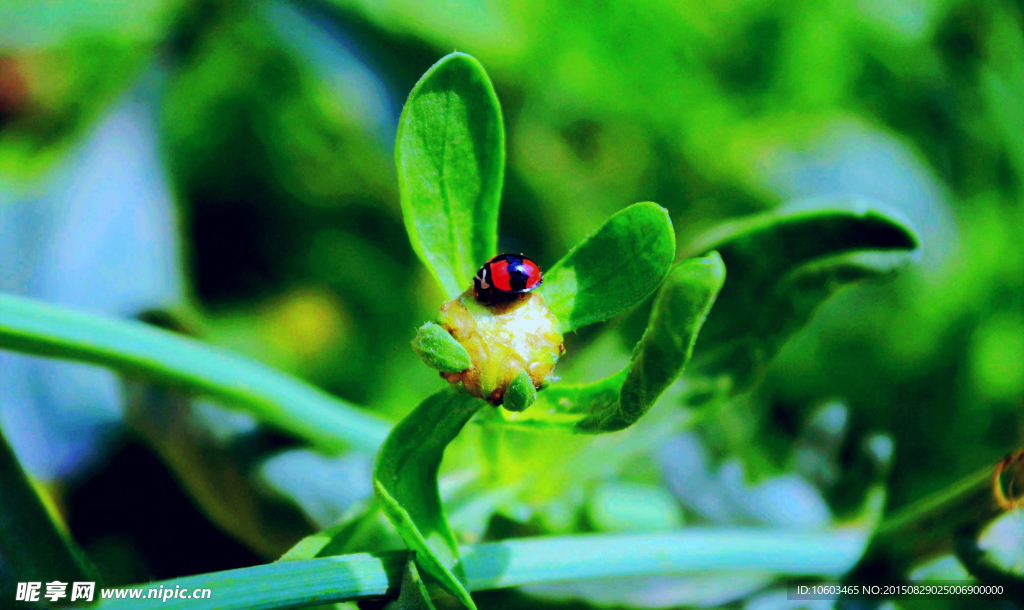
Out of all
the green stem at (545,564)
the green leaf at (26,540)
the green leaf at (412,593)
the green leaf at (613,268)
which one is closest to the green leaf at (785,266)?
the green stem at (545,564)

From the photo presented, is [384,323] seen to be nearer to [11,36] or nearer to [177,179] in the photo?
[177,179]

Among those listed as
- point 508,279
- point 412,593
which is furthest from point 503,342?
point 412,593

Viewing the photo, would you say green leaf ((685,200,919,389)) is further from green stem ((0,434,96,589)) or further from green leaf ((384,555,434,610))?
green stem ((0,434,96,589))

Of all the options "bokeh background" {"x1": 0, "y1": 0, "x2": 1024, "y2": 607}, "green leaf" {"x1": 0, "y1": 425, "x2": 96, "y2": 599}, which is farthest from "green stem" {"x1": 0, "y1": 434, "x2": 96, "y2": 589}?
"bokeh background" {"x1": 0, "y1": 0, "x2": 1024, "y2": 607}

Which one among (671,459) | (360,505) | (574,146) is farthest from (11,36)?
(671,459)

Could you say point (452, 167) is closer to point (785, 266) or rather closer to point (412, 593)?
point (412, 593)

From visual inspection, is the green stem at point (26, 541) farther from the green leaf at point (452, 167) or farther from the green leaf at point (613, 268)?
the green leaf at point (613, 268)

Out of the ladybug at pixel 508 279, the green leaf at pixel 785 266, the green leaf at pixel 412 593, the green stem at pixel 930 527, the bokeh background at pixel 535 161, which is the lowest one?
the green leaf at pixel 412 593
